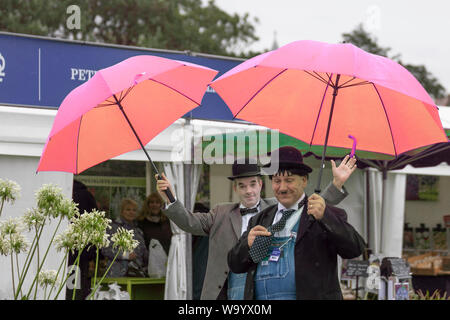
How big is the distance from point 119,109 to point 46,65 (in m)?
3.35

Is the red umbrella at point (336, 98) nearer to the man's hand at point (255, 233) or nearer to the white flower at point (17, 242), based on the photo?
the man's hand at point (255, 233)

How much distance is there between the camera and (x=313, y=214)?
2602 millimetres

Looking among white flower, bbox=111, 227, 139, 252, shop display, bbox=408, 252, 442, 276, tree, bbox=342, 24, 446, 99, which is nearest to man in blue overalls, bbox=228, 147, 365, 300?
white flower, bbox=111, 227, 139, 252

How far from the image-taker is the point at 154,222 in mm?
7465

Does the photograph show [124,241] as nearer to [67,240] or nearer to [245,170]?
[67,240]

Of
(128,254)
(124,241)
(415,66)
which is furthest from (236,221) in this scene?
(415,66)

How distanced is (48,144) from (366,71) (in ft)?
4.28

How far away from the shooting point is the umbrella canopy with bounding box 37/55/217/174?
255cm

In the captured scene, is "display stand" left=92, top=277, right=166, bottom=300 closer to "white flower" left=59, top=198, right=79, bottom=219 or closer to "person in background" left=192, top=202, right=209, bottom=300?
"person in background" left=192, top=202, right=209, bottom=300

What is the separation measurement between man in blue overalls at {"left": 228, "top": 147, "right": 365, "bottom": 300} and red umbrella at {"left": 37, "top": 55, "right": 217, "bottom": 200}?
0.60 meters

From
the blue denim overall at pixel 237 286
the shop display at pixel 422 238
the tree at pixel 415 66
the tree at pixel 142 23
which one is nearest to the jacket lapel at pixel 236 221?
the blue denim overall at pixel 237 286
